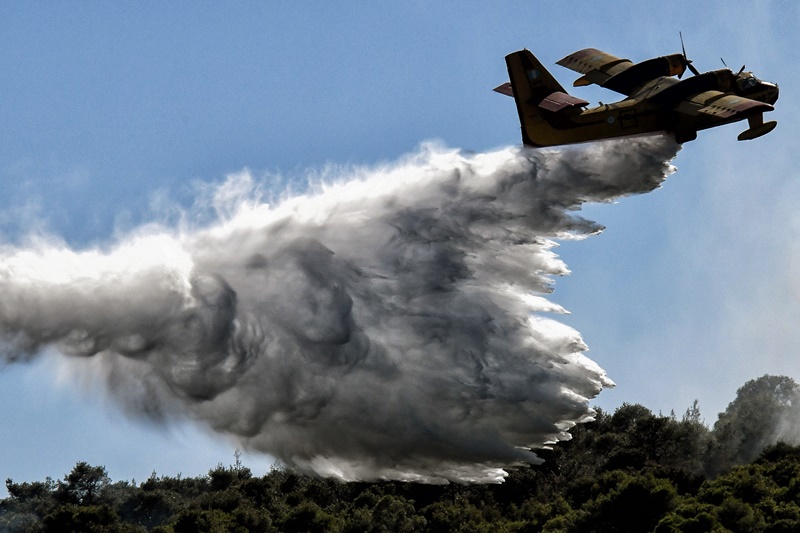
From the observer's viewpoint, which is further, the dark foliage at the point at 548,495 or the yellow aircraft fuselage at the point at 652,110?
the dark foliage at the point at 548,495

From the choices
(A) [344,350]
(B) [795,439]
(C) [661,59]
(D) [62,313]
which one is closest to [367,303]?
(A) [344,350]

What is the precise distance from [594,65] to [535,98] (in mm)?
6242

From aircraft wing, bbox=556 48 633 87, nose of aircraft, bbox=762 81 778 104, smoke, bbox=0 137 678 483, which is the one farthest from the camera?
aircraft wing, bbox=556 48 633 87

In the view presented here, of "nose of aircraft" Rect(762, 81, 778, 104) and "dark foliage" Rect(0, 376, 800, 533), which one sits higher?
"nose of aircraft" Rect(762, 81, 778, 104)

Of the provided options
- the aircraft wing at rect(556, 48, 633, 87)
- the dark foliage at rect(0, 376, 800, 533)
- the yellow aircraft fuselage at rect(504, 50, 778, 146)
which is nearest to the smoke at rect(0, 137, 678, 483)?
the yellow aircraft fuselage at rect(504, 50, 778, 146)

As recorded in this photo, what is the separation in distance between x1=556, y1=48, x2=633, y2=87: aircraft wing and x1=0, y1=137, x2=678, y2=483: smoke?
7.03m

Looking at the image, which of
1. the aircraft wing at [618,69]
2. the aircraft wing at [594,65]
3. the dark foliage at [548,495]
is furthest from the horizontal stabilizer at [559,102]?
the dark foliage at [548,495]

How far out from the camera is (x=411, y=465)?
4006 centimetres

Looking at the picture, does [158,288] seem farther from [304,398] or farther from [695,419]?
[695,419]

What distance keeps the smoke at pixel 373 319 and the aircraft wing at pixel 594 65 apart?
7035 mm

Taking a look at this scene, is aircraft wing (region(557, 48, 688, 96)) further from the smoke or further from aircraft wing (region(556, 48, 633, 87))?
the smoke

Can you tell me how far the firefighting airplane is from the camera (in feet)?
134

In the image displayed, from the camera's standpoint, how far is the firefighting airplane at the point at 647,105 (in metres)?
40.9

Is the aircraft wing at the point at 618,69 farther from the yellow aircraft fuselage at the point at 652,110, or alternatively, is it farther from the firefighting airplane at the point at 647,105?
the yellow aircraft fuselage at the point at 652,110
